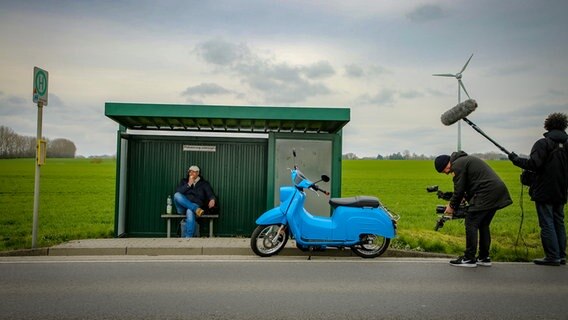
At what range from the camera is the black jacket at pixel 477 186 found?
8414 mm

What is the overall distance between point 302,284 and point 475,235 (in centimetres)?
292

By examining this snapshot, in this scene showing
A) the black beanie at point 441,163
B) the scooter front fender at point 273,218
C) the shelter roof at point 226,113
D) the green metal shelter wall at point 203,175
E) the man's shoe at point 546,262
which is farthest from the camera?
the green metal shelter wall at point 203,175

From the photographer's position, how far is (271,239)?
9.44 m

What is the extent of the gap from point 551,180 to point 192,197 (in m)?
6.80

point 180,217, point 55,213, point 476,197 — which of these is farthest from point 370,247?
point 55,213

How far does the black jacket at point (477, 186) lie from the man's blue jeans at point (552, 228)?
0.65 metres

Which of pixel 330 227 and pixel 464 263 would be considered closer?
pixel 464 263

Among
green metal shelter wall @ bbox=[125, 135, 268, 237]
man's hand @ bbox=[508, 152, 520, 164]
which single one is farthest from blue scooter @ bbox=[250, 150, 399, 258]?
green metal shelter wall @ bbox=[125, 135, 268, 237]

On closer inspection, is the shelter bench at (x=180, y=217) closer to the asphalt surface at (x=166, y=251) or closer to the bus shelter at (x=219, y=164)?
the bus shelter at (x=219, y=164)

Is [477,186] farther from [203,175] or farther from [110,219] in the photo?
[110,219]

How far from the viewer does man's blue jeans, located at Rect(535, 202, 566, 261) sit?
866 cm

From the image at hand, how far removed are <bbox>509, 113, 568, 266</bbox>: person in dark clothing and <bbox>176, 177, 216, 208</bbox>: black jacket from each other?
20.1ft

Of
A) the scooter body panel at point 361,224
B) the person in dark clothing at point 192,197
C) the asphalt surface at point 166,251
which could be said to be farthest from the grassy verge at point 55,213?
the scooter body panel at point 361,224

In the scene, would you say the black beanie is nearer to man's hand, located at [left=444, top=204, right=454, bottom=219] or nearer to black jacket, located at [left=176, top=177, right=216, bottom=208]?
man's hand, located at [left=444, top=204, right=454, bottom=219]
